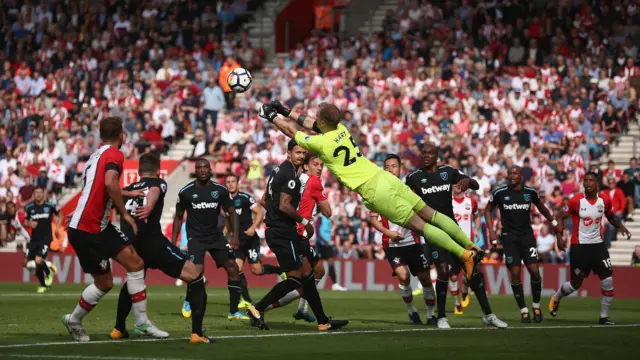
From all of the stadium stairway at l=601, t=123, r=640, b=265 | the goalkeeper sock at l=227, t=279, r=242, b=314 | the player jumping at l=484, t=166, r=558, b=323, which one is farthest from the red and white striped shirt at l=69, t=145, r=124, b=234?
the stadium stairway at l=601, t=123, r=640, b=265

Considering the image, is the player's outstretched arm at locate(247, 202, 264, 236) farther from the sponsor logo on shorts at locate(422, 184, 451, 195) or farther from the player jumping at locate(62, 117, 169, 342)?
the player jumping at locate(62, 117, 169, 342)

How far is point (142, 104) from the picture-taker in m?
36.8

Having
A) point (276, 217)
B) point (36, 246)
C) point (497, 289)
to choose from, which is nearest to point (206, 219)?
point (276, 217)

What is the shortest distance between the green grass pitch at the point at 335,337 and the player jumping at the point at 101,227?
2.19 ft

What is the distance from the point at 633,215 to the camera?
1142 inches

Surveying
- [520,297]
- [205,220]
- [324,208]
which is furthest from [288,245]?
[520,297]

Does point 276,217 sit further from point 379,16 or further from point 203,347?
point 379,16

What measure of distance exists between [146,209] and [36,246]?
13.8 m

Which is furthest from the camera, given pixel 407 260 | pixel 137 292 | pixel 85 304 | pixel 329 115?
pixel 407 260

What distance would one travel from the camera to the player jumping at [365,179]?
13.4 metres

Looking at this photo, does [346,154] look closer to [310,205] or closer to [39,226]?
[310,205]

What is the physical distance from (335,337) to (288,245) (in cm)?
161

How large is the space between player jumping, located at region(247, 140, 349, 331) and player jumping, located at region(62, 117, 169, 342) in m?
2.49

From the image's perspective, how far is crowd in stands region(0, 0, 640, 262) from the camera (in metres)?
30.1
